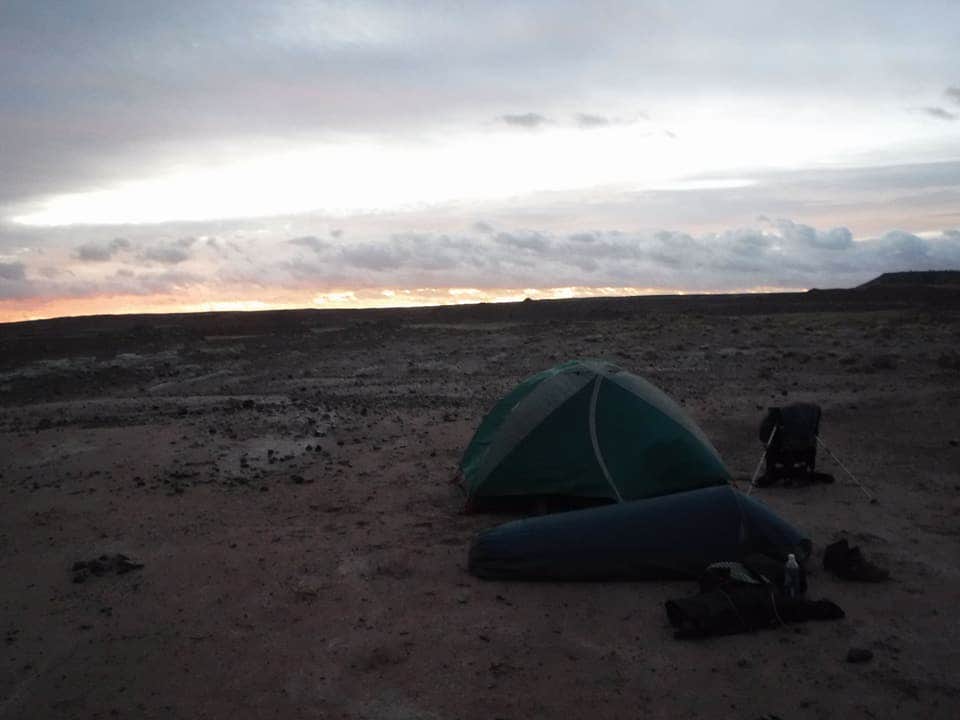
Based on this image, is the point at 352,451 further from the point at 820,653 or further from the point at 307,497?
the point at 820,653

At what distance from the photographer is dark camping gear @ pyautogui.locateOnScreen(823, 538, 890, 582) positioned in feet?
24.8

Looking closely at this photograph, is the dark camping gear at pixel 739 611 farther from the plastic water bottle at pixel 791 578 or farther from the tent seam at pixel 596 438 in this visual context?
the tent seam at pixel 596 438

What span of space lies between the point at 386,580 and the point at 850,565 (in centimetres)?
441

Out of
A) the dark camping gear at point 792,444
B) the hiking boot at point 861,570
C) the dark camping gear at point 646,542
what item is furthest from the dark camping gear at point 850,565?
the dark camping gear at point 792,444

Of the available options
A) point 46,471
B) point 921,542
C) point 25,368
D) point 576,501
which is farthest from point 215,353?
point 921,542

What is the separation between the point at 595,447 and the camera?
370 inches

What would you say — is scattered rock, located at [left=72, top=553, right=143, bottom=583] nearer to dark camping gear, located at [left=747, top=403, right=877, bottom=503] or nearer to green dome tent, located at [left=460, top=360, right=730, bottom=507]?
green dome tent, located at [left=460, top=360, right=730, bottom=507]

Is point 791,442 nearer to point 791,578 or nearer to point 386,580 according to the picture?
point 791,578

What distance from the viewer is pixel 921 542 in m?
8.64

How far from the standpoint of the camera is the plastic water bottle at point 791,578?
707 cm

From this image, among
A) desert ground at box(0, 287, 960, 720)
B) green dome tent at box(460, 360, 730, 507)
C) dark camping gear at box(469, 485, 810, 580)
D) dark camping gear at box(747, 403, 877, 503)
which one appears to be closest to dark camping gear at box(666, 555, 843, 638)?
desert ground at box(0, 287, 960, 720)

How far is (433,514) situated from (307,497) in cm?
192

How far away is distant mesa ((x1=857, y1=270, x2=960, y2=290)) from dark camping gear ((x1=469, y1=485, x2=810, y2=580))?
61568 mm

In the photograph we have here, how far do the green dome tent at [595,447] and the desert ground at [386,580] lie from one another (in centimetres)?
73
